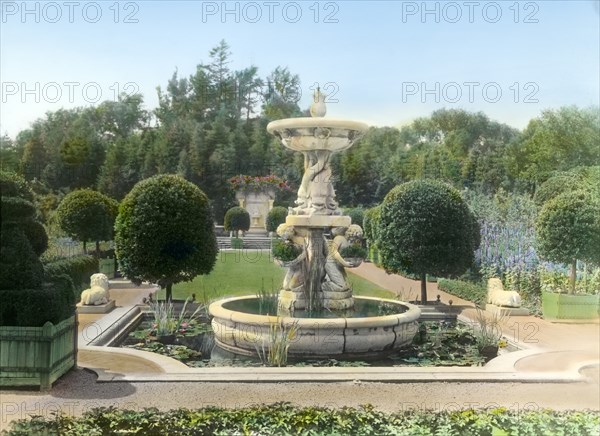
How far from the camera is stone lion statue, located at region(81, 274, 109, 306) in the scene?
41.2 ft

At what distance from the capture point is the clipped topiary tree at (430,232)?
46.2 feet

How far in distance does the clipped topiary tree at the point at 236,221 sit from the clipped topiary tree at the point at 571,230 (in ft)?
79.3

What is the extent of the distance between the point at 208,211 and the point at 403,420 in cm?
948

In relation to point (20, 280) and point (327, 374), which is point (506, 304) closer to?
point (327, 374)

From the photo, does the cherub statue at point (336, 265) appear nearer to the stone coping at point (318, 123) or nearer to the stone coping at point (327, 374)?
the stone coping at point (318, 123)

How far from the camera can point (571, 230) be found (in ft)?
40.6

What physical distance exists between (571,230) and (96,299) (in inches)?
393

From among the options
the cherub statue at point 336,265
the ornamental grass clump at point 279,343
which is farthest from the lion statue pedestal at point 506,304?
the ornamental grass clump at point 279,343

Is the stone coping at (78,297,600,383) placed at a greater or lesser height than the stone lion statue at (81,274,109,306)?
lesser

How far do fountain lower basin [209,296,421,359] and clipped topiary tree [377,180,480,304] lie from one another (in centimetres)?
519

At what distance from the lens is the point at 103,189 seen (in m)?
40.7

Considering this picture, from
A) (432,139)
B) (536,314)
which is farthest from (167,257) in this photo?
(432,139)

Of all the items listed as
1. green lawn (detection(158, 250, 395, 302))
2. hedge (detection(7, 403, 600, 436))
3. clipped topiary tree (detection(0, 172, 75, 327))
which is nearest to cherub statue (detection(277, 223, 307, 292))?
clipped topiary tree (detection(0, 172, 75, 327))

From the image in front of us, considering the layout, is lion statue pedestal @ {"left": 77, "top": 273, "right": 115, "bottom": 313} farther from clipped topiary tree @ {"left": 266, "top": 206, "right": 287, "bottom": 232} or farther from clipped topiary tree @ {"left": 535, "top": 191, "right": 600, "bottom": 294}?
clipped topiary tree @ {"left": 266, "top": 206, "right": 287, "bottom": 232}
